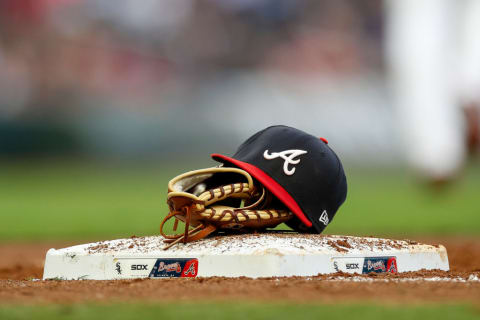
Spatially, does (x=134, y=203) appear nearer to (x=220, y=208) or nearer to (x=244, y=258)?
(x=220, y=208)

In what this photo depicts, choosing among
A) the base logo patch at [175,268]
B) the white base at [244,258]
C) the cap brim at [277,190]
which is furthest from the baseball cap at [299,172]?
the base logo patch at [175,268]

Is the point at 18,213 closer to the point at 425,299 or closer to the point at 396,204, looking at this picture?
the point at 396,204

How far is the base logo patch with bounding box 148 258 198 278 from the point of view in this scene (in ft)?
8.93

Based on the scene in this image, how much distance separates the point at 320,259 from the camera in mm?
2717

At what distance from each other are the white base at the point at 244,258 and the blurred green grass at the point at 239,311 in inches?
23.0

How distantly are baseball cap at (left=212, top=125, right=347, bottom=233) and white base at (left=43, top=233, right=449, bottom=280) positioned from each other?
0.11m

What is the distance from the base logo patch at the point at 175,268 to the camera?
2721mm

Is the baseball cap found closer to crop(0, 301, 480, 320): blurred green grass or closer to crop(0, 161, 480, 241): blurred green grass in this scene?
crop(0, 301, 480, 320): blurred green grass

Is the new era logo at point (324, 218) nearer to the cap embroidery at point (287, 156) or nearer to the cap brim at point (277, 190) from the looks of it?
the cap brim at point (277, 190)

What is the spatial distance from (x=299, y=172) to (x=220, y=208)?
0.37 metres

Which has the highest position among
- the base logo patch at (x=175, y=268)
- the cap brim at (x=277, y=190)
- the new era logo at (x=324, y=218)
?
the cap brim at (x=277, y=190)

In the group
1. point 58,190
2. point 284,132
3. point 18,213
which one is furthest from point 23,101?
point 284,132

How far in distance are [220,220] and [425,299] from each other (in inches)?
39.5

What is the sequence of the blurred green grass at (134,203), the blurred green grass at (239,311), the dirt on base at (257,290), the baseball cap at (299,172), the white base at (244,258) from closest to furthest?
1. the blurred green grass at (239,311)
2. the dirt on base at (257,290)
3. the white base at (244,258)
4. the baseball cap at (299,172)
5. the blurred green grass at (134,203)
